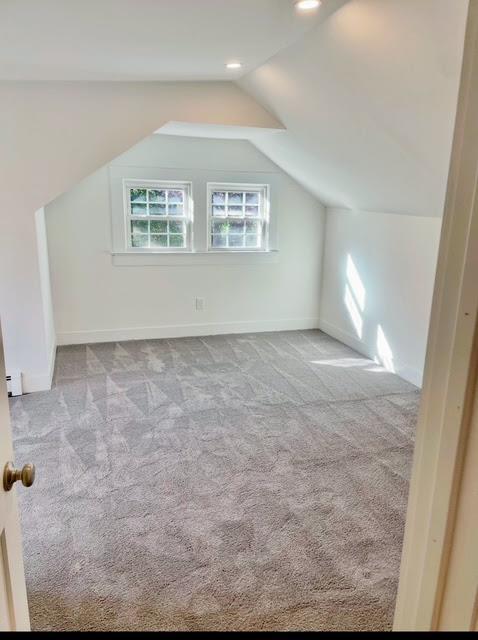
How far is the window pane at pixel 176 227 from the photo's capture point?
4.84m

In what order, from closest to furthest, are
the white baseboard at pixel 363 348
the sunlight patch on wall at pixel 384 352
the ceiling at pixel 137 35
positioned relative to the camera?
1. the ceiling at pixel 137 35
2. the white baseboard at pixel 363 348
3. the sunlight patch on wall at pixel 384 352

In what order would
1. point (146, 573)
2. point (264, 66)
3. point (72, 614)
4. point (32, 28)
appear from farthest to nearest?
point (264, 66) → point (32, 28) → point (146, 573) → point (72, 614)

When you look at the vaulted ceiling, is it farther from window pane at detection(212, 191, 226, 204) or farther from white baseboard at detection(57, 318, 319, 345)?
white baseboard at detection(57, 318, 319, 345)

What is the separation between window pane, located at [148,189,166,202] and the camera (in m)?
4.71

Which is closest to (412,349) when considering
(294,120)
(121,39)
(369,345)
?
(369,345)

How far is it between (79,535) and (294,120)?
3.21 metres

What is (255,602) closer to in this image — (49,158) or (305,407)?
(305,407)

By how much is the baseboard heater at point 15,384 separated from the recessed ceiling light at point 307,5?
3.11 metres

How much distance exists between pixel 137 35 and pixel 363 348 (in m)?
3.49

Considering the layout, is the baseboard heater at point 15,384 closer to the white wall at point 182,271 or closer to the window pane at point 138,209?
the white wall at point 182,271

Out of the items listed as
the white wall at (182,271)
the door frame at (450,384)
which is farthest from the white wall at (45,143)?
the door frame at (450,384)

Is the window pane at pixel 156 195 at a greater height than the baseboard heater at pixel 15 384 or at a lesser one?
greater

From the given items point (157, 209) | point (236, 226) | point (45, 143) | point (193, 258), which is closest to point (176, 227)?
point (157, 209)

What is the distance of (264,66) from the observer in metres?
2.98
